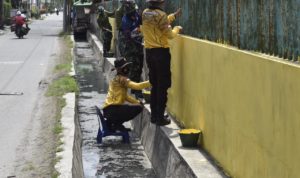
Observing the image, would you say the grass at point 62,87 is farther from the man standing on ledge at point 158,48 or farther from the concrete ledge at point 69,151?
the man standing on ledge at point 158,48

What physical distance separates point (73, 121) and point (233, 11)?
391 centimetres

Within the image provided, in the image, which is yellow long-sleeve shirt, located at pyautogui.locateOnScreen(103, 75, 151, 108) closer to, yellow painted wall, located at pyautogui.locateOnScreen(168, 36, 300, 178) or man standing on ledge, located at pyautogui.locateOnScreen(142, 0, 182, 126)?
man standing on ledge, located at pyautogui.locateOnScreen(142, 0, 182, 126)

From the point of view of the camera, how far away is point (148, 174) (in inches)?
271

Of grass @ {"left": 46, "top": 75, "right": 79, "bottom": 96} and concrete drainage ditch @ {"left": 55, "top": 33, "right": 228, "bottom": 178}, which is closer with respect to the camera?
concrete drainage ditch @ {"left": 55, "top": 33, "right": 228, "bottom": 178}

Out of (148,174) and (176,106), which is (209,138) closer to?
(148,174)

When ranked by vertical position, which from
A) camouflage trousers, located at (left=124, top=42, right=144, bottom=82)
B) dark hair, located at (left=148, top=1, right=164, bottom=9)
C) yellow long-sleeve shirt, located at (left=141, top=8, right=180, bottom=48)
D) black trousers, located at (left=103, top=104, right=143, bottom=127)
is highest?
dark hair, located at (left=148, top=1, right=164, bottom=9)

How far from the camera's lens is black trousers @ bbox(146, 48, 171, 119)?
7.05 meters

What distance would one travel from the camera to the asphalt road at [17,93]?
761cm

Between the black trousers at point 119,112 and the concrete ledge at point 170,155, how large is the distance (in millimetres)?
238

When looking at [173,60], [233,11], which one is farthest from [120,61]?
[233,11]

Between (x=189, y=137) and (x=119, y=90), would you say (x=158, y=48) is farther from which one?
(x=189, y=137)

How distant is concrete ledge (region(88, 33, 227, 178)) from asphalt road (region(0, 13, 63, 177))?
66.8 inches

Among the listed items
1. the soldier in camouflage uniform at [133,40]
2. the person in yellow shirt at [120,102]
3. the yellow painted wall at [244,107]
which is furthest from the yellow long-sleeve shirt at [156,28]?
the soldier in camouflage uniform at [133,40]

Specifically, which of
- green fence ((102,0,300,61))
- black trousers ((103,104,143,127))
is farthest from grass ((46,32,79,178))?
green fence ((102,0,300,61))
